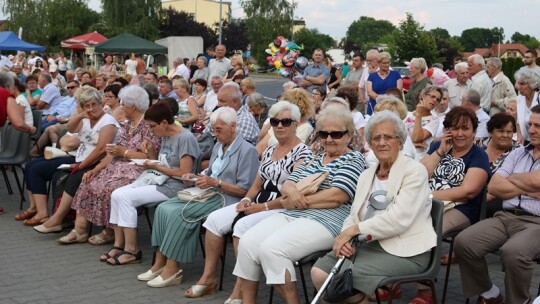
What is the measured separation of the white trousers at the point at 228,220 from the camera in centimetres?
542

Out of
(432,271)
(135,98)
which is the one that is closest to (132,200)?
(135,98)

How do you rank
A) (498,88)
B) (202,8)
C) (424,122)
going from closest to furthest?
(424,122) < (498,88) < (202,8)

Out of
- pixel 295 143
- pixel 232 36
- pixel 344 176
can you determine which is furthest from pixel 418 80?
pixel 232 36

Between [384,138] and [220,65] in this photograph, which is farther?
[220,65]

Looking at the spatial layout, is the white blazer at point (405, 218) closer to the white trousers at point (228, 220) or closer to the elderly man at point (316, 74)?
the white trousers at point (228, 220)

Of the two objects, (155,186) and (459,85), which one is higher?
(459,85)

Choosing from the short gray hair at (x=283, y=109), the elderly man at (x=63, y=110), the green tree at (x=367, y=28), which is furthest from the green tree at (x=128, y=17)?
the green tree at (x=367, y=28)

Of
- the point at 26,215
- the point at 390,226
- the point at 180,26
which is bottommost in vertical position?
the point at 26,215

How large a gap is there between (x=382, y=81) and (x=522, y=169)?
609cm

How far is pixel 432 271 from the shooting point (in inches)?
175

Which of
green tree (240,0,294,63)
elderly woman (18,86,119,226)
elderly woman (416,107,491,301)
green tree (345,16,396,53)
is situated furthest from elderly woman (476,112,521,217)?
green tree (345,16,396,53)

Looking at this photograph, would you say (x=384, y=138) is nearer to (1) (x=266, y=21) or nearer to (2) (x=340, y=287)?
(2) (x=340, y=287)

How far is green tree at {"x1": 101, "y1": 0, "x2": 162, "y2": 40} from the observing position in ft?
184

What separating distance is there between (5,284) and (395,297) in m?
3.07
